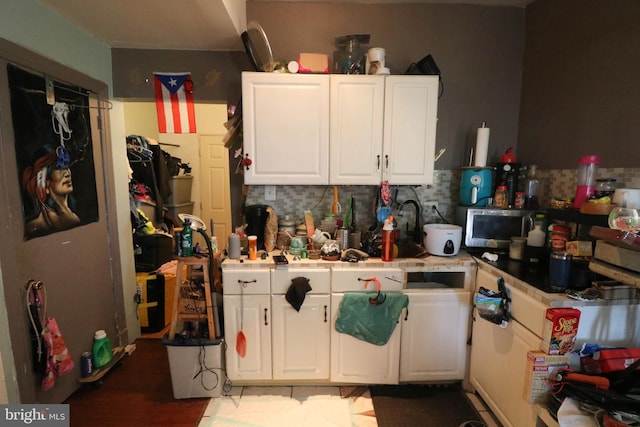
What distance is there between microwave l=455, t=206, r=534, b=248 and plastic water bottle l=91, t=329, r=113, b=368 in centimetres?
277

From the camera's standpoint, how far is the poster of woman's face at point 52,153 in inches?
65.9

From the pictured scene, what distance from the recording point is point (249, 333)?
205 centimetres

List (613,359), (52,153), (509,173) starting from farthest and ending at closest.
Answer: (509,173), (52,153), (613,359)

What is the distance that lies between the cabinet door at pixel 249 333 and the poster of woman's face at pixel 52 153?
3.79ft

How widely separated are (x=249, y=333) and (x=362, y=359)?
80cm

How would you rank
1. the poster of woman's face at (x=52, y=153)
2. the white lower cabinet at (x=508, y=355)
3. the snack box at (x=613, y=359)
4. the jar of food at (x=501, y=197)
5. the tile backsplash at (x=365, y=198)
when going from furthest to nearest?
1. the tile backsplash at (x=365, y=198)
2. the jar of food at (x=501, y=197)
3. the poster of woman's face at (x=52, y=153)
4. the white lower cabinet at (x=508, y=355)
5. the snack box at (x=613, y=359)

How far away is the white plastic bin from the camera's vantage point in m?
2.01

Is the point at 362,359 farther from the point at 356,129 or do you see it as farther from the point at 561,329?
the point at 356,129

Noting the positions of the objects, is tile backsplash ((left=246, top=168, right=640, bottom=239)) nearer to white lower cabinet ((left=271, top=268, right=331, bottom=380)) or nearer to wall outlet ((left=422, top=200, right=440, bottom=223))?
wall outlet ((left=422, top=200, right=440, bottom=223))

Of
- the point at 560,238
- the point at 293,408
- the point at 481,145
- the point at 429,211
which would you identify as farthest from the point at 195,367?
the point at 481,145

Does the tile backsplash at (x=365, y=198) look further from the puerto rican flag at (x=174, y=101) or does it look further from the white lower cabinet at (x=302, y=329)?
the puerto rican flag at (x=174, y=101)

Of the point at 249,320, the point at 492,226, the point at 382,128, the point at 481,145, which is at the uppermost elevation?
the point at 382,128

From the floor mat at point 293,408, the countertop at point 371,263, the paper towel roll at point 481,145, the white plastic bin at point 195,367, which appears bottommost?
the floor mat at point 293,408

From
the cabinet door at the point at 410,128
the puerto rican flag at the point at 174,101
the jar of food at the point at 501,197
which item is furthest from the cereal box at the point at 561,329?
→ the puerto rican flag at the point at 174,101
